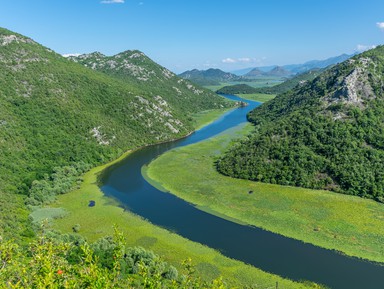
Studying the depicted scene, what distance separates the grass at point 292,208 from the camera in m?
84.3

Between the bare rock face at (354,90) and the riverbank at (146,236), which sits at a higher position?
the bare rock face at (354,90)

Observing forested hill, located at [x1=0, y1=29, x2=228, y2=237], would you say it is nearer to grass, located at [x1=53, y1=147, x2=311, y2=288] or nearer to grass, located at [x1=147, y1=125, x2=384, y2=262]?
grass, located at [x1=53, y1=147, x2=311, y2=288]

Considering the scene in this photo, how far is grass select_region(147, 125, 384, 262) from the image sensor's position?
84344 millimetres

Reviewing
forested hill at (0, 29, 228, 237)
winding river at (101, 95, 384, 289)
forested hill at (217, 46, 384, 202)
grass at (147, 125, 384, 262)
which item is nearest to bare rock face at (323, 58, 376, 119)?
forested hill at (217, 46, 384, 202)

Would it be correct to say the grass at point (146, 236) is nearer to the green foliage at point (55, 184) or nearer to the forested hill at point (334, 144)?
the green foliage at point (55, 184)

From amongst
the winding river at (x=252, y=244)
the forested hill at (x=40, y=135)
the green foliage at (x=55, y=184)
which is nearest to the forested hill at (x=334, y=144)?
the winding river at (x=252, y=244)

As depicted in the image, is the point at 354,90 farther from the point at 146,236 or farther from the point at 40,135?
the point at 40,135

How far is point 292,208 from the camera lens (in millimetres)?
102312

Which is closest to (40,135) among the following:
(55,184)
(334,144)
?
(55,184)

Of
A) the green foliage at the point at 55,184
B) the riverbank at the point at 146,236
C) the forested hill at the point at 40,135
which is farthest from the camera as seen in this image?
the forested hill at the point at 40,135

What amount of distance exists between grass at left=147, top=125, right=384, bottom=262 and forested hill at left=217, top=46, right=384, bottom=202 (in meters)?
6.63

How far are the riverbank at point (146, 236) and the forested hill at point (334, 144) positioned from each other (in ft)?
168

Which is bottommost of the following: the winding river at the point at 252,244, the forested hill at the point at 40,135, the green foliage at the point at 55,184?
the winding river at the point at 252,244

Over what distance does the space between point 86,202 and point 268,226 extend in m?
64.6
